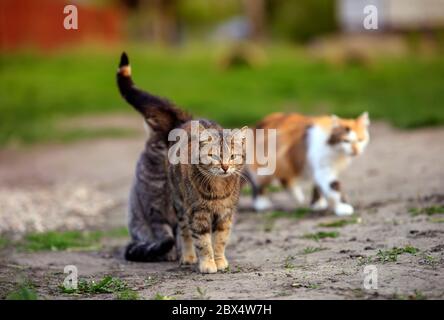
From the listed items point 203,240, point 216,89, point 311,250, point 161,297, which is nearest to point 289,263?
point 311,250

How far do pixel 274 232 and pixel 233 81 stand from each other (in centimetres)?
1111

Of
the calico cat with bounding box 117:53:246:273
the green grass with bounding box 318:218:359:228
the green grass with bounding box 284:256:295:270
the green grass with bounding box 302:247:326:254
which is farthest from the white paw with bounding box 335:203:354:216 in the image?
the calico cat with bounding box 117:53:246:273

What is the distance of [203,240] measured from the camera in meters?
5.42

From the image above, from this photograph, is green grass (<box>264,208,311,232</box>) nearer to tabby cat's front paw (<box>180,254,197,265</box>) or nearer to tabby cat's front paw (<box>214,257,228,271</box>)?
tabby cat's front paw (<box>180,254,197,265</box>)

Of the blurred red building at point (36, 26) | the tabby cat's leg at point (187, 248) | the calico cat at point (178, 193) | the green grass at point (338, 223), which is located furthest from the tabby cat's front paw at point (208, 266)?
the blurred red building at point (36, 26)

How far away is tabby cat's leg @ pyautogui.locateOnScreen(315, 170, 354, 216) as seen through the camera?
7.13 metres

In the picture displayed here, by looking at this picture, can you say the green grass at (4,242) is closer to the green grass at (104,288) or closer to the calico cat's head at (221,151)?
the green grass at (104,288)

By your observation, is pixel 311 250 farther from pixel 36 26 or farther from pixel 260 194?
pixel 36 26

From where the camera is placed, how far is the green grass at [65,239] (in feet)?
22.6

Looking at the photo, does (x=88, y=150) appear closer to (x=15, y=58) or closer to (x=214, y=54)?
(x=15, y=58)

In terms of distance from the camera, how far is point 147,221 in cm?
620

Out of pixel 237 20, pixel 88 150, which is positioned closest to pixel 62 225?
pixel 88 150

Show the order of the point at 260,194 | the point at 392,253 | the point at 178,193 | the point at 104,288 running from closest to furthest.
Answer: the point at 104,288, the point at 392,253, the point at 178,193, the point at 260,194

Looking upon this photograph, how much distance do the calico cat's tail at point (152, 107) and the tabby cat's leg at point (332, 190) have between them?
5.41 ft
